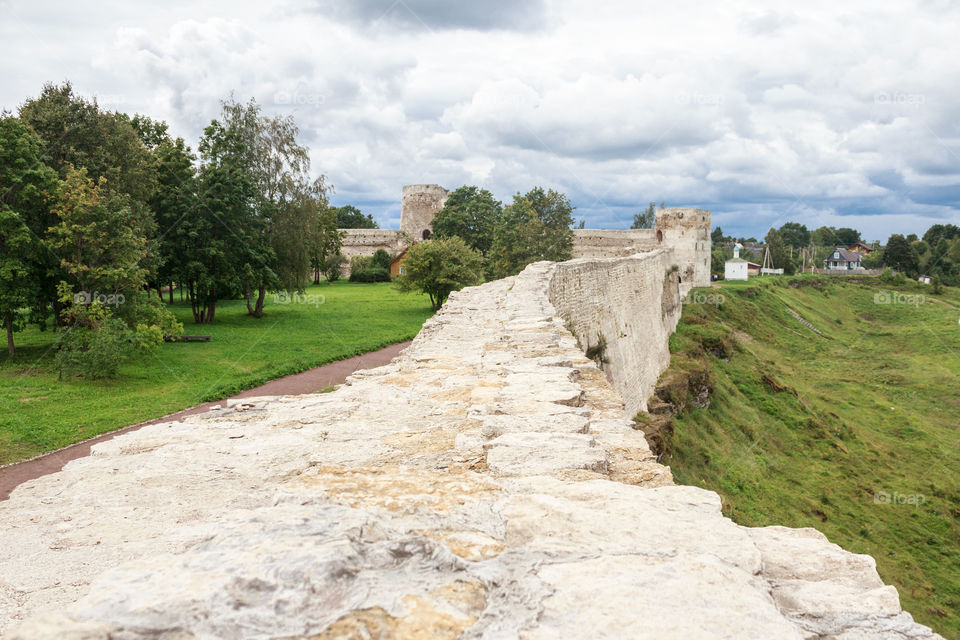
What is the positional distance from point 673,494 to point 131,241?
58.0ft

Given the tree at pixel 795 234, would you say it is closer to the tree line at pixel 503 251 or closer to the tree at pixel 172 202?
the tree line at pixel 503 251

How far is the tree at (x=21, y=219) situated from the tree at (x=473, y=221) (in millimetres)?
33546

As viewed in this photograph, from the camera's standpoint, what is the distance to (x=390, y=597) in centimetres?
181

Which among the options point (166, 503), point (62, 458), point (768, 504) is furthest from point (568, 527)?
point (768, 504)

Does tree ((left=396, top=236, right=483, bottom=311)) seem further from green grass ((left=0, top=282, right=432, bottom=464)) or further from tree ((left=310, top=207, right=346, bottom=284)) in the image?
tree ((left=310, top=207, right=346, bottom=284))

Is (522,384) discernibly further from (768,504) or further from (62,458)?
(768,504)

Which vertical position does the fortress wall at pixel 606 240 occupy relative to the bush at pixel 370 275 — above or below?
above

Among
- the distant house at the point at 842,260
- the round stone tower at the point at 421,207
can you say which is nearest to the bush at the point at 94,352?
the round stone tower at the point at 421,207

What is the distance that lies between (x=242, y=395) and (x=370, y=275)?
120 feet

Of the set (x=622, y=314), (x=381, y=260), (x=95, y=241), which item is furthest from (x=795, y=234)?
(x=95, y=241)

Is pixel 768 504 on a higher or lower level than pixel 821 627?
lower

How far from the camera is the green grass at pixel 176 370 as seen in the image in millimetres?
11340

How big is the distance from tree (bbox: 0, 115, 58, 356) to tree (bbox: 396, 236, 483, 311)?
15.3 m

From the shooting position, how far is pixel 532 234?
3369cm
